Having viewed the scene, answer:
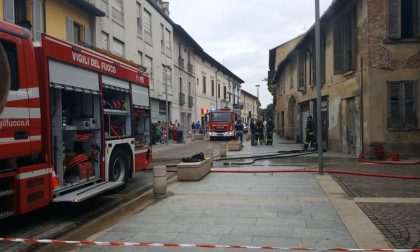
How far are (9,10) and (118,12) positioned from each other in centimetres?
1166

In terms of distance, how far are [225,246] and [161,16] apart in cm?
3268

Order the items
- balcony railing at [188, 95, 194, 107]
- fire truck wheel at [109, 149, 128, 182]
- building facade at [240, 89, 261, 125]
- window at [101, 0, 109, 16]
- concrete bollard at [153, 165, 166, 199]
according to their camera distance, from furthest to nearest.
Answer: building facade at [240, 89, 261, 125], balcony railing at [188, 95, 194, 107], window at [101, 0, 109, 16], fire truck wheel at [109, 149, 128, 182], concrete bollard at [153, 165, 166, 199]

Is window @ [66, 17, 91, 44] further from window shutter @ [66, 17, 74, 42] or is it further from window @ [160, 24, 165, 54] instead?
window @ [160, 24, 165, 54]

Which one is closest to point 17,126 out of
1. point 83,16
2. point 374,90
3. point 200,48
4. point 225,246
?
point 225,246

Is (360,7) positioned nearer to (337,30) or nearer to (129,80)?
(337,30)

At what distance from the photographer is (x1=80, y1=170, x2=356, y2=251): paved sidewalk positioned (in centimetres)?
605

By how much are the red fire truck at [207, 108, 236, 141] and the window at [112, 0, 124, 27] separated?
1212 cm

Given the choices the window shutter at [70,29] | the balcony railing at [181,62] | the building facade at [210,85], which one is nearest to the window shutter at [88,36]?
the window shutter at [70,29]

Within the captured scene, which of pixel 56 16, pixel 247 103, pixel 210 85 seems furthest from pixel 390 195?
pixel 247 103

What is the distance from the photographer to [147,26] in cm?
3291

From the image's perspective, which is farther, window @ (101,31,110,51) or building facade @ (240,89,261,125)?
building facade @ (240,89,261,125)

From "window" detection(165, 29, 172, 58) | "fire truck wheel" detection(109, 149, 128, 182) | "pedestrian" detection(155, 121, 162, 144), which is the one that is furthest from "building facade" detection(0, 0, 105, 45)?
"window" detection(165, 29, 172, 58)

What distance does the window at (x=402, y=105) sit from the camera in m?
15.3

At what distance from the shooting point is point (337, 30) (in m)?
18.8
